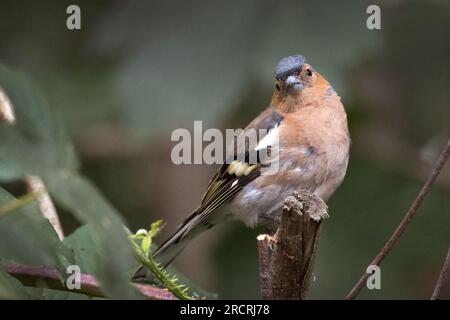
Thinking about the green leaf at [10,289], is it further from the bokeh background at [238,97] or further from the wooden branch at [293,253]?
the bokeh background at [238,97]

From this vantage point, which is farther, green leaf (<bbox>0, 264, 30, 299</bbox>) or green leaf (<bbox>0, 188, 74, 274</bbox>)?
green leaf (<bbox>0, 264, 30, 299</bbox>)

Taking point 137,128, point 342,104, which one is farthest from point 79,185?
point 342,104

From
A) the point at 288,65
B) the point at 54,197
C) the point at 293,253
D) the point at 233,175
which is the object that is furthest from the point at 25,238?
the point at 288,65

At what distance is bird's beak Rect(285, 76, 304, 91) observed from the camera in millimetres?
4684

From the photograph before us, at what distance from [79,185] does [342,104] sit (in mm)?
3296

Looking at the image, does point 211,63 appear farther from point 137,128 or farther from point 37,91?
point 37,91

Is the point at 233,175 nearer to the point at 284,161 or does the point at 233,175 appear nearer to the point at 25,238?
the point at 284,161

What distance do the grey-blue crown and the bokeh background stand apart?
0.22 feet

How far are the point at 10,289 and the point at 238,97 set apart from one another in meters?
2.68

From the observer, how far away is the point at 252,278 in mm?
5922

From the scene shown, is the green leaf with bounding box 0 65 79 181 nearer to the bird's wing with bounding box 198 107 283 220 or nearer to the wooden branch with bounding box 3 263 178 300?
the wooden branch with bounding box 3 263 178 300

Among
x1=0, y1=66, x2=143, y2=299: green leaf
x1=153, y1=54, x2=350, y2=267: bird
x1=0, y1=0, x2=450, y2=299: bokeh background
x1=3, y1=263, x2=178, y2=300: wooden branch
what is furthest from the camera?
x1=0, y1=0, x2=450, y2=299: bokeh background

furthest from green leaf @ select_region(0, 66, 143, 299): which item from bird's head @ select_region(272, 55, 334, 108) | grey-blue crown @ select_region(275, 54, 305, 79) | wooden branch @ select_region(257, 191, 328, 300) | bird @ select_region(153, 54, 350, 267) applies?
bird's head @ select_region(272, 55, 334, 108)

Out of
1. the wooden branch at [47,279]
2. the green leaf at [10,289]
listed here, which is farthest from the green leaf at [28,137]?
the wooden branch at [47,279]
